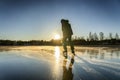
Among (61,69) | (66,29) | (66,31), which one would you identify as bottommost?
(61,69)

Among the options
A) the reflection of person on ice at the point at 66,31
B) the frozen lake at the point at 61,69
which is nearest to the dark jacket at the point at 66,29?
the reflection of person on ice at the point at 66,31

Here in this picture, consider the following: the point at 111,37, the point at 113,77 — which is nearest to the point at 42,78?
the point at 113,77

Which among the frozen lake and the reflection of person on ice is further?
the reflection of person on ice

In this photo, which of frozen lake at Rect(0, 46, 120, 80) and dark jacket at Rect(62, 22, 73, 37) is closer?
frozen lake at Rect(0, 46, 120, 80)

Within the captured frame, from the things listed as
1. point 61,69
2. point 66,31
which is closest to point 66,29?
point 66,31

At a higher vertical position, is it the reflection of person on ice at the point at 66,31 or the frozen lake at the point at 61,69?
the reflection of person on ice at the point at 66,31

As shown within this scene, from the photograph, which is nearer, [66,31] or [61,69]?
[61,69]

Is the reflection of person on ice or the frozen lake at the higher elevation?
the reflection of person on ice

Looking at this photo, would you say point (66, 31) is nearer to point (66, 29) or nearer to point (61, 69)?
point (66, 29)

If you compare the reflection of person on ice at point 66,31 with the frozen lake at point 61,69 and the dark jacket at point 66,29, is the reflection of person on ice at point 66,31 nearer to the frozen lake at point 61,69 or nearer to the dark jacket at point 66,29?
the dark jacket at point 66,29

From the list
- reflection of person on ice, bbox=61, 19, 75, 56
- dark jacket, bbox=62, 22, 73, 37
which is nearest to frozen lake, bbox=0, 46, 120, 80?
reflection of person on ice, bbox=61, 19, 75, 56

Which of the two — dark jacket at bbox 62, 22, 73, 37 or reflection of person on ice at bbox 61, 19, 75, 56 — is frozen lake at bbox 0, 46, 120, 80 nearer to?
reflection of person on ice at bbox 61, 19, 75, 56

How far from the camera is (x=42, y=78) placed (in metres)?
5.44

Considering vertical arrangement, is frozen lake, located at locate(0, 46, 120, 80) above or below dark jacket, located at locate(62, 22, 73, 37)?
below
